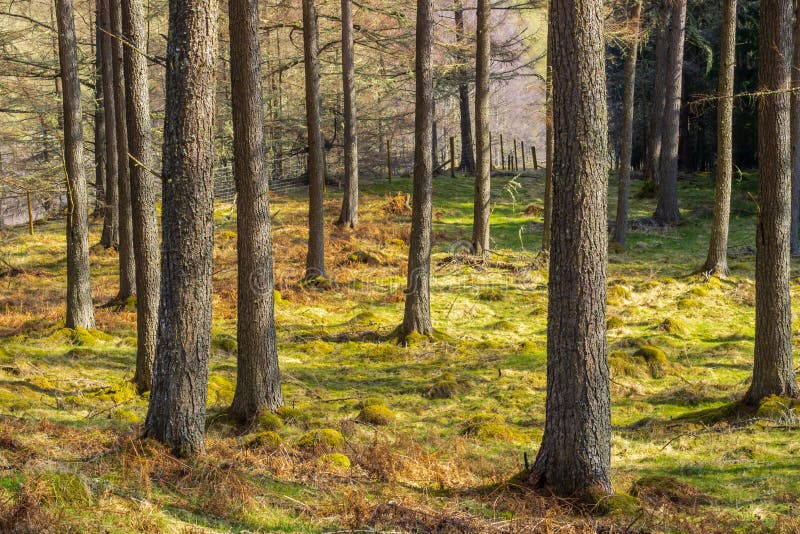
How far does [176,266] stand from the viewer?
6.49 m

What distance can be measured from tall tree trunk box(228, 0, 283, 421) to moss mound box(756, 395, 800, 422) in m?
6.14

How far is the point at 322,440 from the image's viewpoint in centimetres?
812

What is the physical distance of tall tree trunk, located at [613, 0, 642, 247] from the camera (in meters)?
19.1

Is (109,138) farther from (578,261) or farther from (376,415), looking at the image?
(578,261)

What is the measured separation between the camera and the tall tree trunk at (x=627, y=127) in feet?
62.8

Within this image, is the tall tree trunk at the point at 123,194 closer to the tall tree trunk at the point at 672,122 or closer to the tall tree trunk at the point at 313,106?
the tall tree trunk at the point at 313,106

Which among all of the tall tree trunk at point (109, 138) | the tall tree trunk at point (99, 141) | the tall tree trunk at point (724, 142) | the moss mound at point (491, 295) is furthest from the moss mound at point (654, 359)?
the tall tree trunk at point (99, 141)

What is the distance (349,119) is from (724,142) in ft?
33.4

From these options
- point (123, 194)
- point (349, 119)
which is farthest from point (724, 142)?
point (123, 194)

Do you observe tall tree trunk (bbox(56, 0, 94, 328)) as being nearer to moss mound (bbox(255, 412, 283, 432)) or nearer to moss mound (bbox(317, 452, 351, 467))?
moss mound (bbox(255, 412, 283, 432))

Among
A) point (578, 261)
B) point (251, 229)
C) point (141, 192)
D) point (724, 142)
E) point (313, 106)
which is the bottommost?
point (578, 261)

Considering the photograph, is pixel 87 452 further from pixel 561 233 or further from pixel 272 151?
pixel 272 151

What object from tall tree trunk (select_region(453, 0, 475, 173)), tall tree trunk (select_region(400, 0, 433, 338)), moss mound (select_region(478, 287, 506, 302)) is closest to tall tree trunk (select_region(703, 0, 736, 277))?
moss mound (select_region(478, 287, 506, 302))

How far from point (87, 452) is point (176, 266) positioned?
2.07 metres
